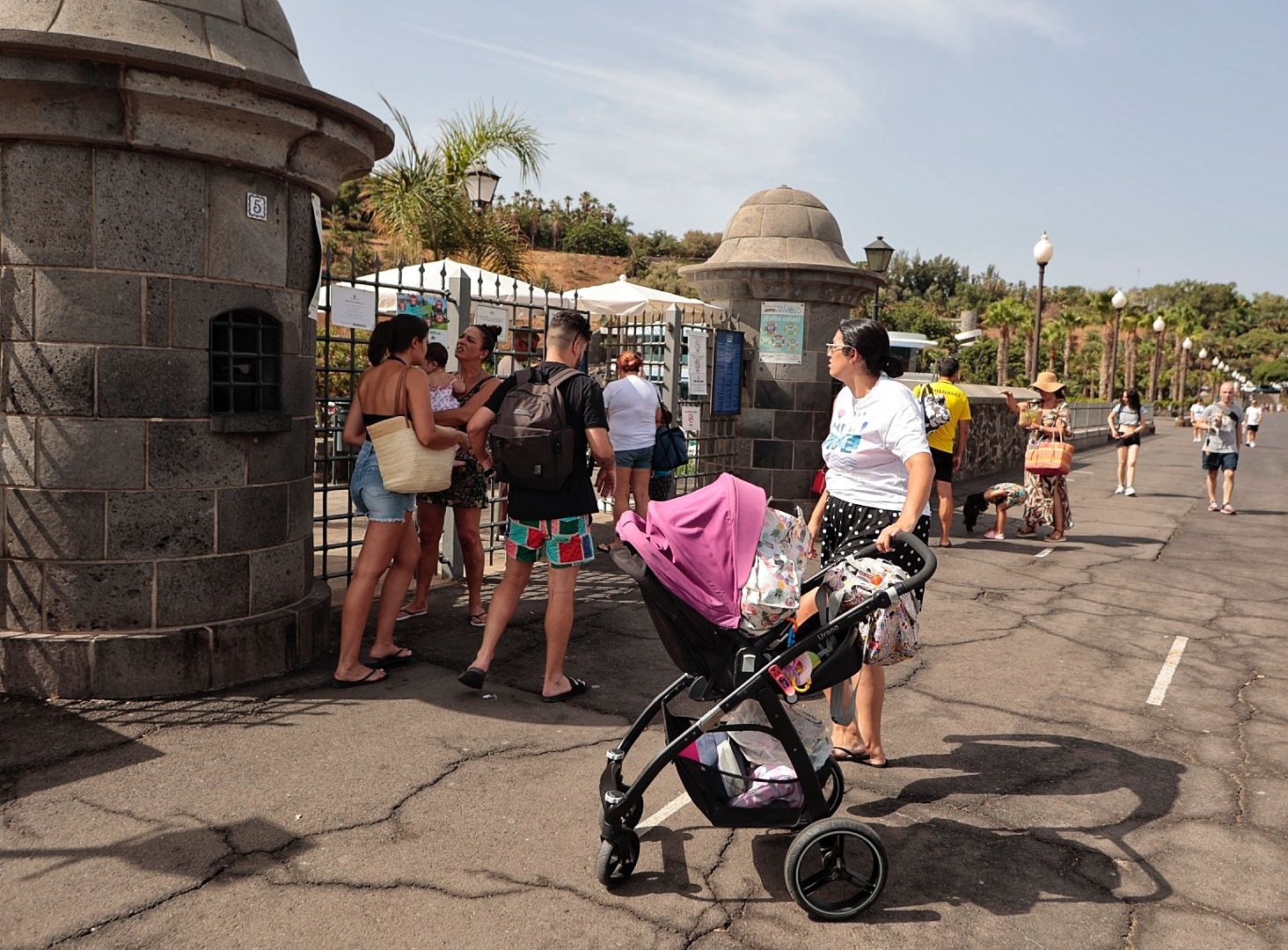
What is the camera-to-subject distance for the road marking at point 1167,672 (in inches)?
218

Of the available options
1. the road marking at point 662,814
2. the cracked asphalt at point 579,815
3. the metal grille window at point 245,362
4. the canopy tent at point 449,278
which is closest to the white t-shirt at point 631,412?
the cracked asphalt at point 579,815

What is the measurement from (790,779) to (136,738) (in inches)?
116

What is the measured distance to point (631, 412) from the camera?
770 centimetres

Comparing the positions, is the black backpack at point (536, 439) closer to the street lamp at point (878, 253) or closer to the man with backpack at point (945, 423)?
the man with backpack at point (945, 423)

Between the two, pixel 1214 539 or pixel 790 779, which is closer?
pixel 790 779

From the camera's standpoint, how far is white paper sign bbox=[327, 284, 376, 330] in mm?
6242

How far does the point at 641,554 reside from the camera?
3271 mm

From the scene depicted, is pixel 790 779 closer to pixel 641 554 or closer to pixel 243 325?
pixel 641 554

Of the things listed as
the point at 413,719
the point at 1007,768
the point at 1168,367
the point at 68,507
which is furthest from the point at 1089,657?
the point at 1168,367

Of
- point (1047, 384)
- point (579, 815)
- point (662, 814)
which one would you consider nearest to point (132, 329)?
point (579, 815)

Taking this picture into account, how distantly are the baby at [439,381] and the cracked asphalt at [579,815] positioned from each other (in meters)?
1.43

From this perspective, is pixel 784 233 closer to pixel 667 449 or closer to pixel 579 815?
pixel 667 449

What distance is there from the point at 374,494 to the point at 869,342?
8.81 ft

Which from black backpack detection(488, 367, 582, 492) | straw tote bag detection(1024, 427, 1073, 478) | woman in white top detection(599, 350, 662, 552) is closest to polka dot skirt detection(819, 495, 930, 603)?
black backpack detection(488, 367, 582, 492)
